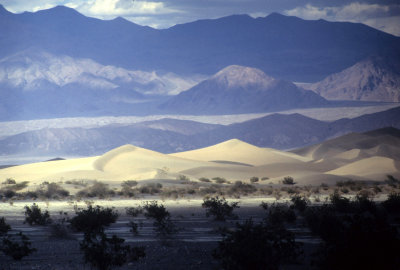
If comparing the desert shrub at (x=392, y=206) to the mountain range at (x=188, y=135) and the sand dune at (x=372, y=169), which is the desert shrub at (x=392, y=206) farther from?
the mountain range at (x=188, y=135)

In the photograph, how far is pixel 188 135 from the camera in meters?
178

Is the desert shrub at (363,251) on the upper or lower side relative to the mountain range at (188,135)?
lower

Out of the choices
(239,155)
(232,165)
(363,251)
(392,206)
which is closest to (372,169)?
(232,165)

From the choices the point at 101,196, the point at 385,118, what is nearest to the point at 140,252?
the point at 101,196

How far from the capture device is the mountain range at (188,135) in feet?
561

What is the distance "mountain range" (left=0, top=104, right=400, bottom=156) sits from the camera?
561 ft

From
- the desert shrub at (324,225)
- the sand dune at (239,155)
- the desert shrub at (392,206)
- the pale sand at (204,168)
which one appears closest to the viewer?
the desert shrub at (324,225)

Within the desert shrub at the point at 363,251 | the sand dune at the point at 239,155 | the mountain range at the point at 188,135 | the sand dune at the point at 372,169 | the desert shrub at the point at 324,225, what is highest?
the mountain range at the point at 188,135

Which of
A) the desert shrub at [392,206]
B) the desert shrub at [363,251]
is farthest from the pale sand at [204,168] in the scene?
the desert shrub at [363,251]

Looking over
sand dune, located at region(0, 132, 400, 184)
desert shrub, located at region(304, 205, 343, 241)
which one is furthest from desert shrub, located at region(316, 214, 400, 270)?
sand dune, located at region(0, 132, 400, 184)

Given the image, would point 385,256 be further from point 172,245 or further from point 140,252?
point 172,245

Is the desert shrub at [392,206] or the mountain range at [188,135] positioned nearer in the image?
the desert shrub at [392,206]

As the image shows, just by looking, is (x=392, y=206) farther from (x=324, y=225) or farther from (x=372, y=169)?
(x=372, y=169)

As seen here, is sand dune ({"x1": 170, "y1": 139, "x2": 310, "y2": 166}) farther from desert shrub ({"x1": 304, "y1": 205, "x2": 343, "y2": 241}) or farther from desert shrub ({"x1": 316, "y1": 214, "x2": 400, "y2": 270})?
desert shrub ({"x1": 316, "y1": 214, "x2": 400, "y2": 270})
